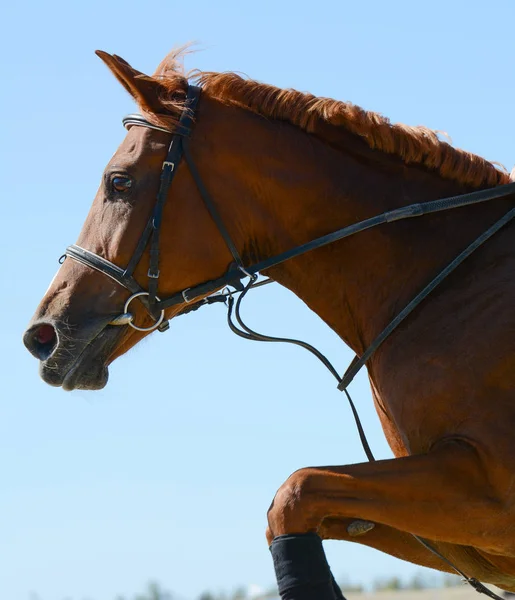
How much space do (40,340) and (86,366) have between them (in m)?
0.31

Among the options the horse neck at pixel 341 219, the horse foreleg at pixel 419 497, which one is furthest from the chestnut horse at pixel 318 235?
the horse foreleg at pixel 419 497

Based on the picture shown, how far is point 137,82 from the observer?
23.6 ft

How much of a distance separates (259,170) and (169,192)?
557mm

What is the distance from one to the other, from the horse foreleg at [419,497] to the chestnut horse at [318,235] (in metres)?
0.30

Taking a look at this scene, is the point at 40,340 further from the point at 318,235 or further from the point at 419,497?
the point at 419,497

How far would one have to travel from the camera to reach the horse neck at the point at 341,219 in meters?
6.91

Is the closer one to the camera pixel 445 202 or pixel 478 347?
pixel 478 347

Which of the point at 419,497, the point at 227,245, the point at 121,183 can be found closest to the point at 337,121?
the point at 227,245

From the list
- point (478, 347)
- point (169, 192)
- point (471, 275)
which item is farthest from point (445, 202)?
point (169, 192)

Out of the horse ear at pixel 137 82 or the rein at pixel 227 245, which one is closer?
the rein at pixel 227 245

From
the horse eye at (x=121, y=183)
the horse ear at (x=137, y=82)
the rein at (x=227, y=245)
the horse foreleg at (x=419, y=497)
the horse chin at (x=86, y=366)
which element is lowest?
the horse foreleg at (x=419, y=497)

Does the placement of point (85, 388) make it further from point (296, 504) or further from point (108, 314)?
point (296, 504)

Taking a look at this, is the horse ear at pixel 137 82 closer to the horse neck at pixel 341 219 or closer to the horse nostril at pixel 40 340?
the horse neck at pixel 341 219

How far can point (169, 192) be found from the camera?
6977 mm
